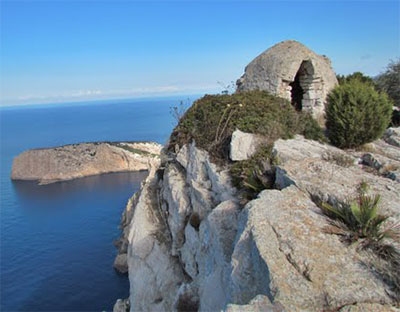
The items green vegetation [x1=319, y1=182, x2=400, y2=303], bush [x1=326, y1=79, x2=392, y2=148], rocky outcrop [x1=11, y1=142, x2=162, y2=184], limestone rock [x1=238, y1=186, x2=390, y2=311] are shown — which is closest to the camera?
limestone rock [x1=238, y1=186, x2=390, y2=311]

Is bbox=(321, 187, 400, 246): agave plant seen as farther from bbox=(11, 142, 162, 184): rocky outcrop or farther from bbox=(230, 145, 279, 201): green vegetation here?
bbox=(11, 142, 162, 184): rocky outcrop

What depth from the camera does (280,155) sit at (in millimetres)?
10562

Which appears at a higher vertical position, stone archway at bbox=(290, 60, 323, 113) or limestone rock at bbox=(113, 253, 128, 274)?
stone archway at bbox=(290, 60, 323, 113)

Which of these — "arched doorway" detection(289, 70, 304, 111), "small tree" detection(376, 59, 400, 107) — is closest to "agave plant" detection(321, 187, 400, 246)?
"arched doorway" detection(289, 70, 304, 111)

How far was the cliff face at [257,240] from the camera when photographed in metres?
5.40

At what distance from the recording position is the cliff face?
5398 millimetres

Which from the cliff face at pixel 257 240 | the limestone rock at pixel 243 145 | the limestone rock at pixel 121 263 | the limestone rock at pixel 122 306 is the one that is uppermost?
the limestone rock at pixel 243 145

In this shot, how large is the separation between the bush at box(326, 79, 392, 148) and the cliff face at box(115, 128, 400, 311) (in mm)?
974

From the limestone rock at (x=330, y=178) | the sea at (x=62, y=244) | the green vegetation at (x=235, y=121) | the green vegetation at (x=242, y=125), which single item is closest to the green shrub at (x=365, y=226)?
the limestone rock at (x=330, y=178)

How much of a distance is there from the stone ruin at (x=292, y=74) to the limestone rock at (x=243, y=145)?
731cm

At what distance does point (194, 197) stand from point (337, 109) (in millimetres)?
7981

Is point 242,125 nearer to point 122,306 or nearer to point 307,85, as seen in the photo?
point 307,85

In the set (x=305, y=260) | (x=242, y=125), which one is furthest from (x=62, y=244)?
(x=305, y=260)

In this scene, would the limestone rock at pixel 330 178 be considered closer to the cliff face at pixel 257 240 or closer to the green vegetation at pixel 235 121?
the cliff face at pixel 257 240
